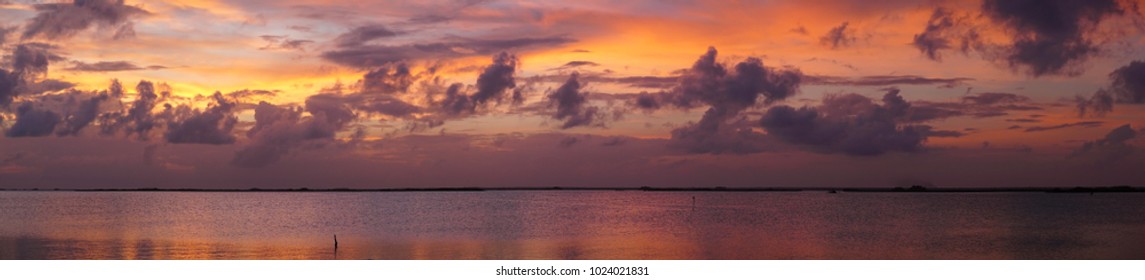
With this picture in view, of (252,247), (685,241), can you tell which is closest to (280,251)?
(252,247)

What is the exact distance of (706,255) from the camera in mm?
52969

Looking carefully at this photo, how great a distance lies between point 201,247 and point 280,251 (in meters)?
7.08
